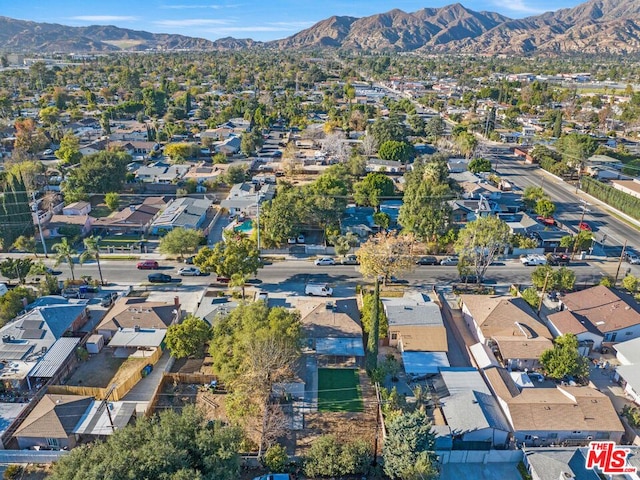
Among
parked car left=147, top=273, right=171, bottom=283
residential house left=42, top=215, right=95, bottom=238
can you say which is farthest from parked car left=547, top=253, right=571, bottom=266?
residential house left=42, top=215, right=95, bottom=238

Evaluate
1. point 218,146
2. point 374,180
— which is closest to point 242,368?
point 374,180

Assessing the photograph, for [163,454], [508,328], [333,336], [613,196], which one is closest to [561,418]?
[508,328]

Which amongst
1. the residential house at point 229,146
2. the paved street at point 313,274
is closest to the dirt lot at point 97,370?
the paved street at point 313,274

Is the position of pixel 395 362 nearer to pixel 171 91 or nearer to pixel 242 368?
pixel 242 368

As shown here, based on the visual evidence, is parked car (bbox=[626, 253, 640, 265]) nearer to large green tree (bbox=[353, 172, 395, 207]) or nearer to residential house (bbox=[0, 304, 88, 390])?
large green tree (bbox=[353, 172, 395, 207])

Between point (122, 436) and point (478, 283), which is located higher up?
point (122, 436)

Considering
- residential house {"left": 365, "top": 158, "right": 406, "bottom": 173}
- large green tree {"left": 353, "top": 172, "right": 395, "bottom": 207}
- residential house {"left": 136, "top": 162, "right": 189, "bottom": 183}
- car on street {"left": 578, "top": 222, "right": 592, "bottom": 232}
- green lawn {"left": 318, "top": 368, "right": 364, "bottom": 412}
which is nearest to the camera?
green lawn {"left": 318, "top": 368, "right": 364, "bottom": 412}

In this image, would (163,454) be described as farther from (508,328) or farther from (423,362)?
(508,328)
